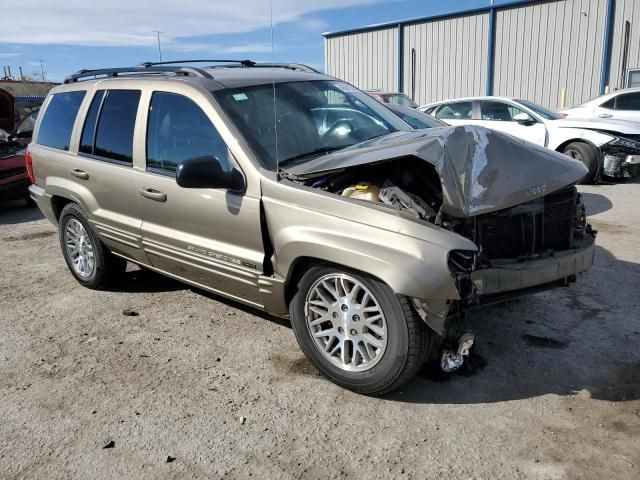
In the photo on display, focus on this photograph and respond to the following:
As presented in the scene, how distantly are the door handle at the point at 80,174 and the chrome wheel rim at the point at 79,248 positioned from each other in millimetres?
502

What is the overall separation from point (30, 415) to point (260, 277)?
61.4 inches

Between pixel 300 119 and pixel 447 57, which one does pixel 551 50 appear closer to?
pixel 447 57

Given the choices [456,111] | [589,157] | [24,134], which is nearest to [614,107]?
[589,157]

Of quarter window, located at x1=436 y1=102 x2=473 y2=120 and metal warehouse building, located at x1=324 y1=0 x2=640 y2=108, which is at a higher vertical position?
metal warehouse building, located at x1=324 y1=0 x2=640 y2=108

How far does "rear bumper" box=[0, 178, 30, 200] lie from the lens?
9.40 m

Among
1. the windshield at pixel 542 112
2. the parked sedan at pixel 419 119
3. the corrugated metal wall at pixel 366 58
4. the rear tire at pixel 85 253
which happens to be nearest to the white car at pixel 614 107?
the windshield at pixel 542 112

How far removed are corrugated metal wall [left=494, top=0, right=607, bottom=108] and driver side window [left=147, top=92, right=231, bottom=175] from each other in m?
17.4

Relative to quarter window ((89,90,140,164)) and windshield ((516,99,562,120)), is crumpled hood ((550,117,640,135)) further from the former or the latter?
quarter window ((89,90,140,164))

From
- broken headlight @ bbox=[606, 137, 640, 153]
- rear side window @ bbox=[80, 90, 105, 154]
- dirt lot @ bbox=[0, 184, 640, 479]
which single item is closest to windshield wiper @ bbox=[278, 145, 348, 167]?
dirt lot @ bbox=[0, 184, 640, 479]

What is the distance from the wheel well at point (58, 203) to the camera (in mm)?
5469

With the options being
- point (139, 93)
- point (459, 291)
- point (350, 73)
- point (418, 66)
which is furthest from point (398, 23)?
point (459, 291)

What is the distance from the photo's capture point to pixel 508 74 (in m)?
19.9

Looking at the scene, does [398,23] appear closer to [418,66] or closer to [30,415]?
[418,66]

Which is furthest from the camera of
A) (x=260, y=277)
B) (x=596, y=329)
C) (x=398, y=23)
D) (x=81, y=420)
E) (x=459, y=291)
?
(x=398, y=23)
